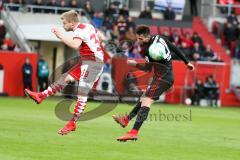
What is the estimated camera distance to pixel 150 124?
20359 mm

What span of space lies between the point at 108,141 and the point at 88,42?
1963 millimetres

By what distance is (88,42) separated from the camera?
49.1 feet

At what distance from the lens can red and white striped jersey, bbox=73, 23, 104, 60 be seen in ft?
48.5

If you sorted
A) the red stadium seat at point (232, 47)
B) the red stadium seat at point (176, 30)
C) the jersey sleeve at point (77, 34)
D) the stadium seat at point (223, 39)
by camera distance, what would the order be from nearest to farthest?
the jersey sleeve at point (77, 34) < the red stadium seat at point (176, 30) < the red stadium seat at point (232, 47) < the stadium seat at point (223, 39)

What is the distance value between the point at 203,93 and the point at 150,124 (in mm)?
16611

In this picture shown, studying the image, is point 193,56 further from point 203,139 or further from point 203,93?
point 203,139

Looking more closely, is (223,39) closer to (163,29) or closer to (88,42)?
(163,29)

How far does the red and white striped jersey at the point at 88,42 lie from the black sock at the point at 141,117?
5.33ft

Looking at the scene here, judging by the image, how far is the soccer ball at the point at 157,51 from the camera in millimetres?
14219

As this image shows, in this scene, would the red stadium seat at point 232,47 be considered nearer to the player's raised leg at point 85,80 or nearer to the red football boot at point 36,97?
the player's raised leg at point 85,80

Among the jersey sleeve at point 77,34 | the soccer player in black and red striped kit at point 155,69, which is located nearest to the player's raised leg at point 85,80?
the jersey sleeve at point 77,34

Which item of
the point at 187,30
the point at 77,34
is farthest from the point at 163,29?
the point at 77,34

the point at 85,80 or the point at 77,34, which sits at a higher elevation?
the point at 77,34

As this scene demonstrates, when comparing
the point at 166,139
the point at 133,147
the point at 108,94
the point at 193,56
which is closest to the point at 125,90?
the point at 108,94
